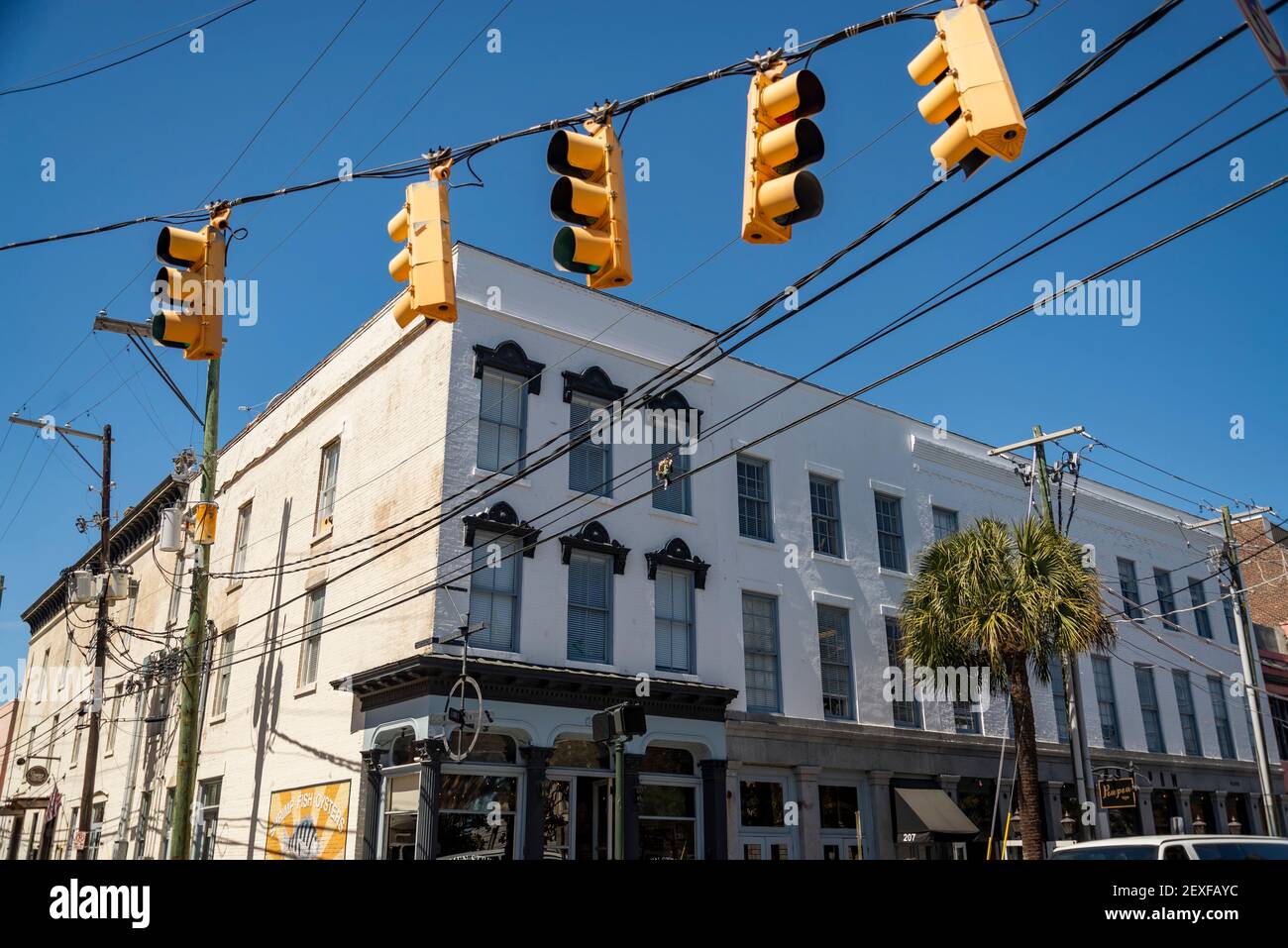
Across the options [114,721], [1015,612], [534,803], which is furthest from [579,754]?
[114,721]

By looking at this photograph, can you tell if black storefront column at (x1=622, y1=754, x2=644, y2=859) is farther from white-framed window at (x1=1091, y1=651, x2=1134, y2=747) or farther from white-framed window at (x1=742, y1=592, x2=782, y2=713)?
white-framed window at (x1=1091, y1=651, x2=1134, y2=747)

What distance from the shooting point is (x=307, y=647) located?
920 inches

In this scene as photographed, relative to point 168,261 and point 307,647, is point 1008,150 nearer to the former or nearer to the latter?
point 168,261

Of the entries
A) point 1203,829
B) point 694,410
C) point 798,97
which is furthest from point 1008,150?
point 1203,829

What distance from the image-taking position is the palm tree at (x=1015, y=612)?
20.6 meters

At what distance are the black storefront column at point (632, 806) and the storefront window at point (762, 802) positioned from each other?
300 cm

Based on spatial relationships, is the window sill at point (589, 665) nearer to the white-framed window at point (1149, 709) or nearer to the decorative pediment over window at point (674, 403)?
the decorative pediment over window at point (674, 403)

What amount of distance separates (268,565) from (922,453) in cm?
1804

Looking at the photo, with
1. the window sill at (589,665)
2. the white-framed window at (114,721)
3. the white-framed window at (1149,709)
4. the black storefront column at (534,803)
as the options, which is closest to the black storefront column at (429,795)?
the black storefront column at (534,803)

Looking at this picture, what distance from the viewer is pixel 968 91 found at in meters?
6.86

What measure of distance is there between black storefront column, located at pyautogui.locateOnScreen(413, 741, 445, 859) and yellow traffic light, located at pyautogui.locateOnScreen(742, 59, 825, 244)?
12.8m

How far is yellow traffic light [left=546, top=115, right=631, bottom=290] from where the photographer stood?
26.9ft

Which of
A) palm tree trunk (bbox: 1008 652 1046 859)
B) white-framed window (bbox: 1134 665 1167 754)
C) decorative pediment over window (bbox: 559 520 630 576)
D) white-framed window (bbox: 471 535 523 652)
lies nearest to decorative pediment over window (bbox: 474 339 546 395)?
decorative pediment over window (bbox: 559 520 630 576)

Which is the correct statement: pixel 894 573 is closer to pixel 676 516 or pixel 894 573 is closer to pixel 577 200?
pixel 676 516
